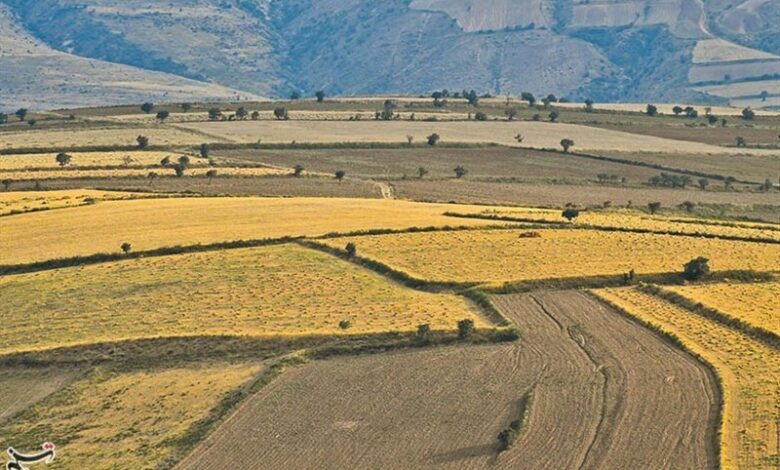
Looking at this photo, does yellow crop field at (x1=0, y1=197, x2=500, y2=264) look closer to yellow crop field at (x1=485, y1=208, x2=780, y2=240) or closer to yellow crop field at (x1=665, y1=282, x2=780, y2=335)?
yellow crop field at (x1=485, y1=208, x2=780, y2=240)

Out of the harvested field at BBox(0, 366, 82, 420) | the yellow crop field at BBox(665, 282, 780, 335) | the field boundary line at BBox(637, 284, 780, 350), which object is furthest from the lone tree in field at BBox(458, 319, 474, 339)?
the harvested field at BBox(0, 366, 82, 420)

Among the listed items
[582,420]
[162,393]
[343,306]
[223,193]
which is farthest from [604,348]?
[223,193]

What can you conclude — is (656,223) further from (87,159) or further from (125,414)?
(87,159)

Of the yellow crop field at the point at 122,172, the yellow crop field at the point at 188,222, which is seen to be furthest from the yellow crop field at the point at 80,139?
the yellow crop field at the point at 188,222

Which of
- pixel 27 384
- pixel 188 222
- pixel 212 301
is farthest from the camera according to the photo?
pixel 188 222

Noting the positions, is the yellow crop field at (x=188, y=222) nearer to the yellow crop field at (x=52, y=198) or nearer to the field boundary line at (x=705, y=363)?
the yellow crop field at (x=52, y=198)

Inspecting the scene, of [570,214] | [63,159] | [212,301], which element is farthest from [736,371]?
[63,159]
